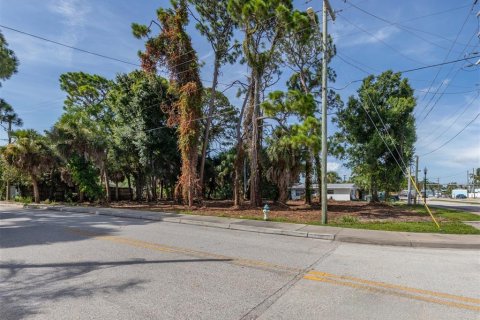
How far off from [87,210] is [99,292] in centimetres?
1480

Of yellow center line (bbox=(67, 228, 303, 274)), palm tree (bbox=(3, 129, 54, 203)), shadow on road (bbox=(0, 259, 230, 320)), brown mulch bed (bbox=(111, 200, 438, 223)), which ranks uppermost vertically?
palm tree (bbox=(3, 129, 54, 203))

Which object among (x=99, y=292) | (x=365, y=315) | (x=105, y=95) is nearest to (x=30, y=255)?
(x=99, y=292)

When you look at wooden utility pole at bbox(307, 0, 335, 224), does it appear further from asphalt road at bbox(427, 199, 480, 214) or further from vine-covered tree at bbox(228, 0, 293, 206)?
asphalt road at bbox(427, 199, 480, 214)

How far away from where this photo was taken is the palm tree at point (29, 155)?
2203 cm

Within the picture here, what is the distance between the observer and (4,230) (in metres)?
10.1

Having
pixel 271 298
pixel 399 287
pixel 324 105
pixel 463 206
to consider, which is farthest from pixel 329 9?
pixel 463 206

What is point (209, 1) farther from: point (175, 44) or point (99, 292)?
point (99, 292)

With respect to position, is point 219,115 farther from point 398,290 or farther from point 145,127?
point 398,290

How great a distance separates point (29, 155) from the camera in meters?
22.4

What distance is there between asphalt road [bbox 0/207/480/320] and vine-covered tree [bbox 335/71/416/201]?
16.4 meters

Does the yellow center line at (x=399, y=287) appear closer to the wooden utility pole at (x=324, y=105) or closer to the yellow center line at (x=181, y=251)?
the yellow center line at (x=181, y=251)

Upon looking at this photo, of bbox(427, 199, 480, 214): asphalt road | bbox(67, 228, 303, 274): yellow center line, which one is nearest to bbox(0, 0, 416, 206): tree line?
bbox(427, 199, 480, 214): asphalt road

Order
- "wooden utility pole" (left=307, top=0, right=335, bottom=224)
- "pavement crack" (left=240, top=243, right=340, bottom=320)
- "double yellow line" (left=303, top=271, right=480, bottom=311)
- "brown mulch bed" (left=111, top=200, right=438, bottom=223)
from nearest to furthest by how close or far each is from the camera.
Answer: "pavement crack" (left=240, top=243, right=340, bottom=320) → "double yellow line" (left=303, top=271, right=480, bottom=311) → "wooden utility pole" (left=307, top=0, right=335, bottom=224) → "brown mulch bed" (left=111, top=200, right=438, bottom=223)

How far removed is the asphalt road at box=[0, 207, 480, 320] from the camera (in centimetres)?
389
